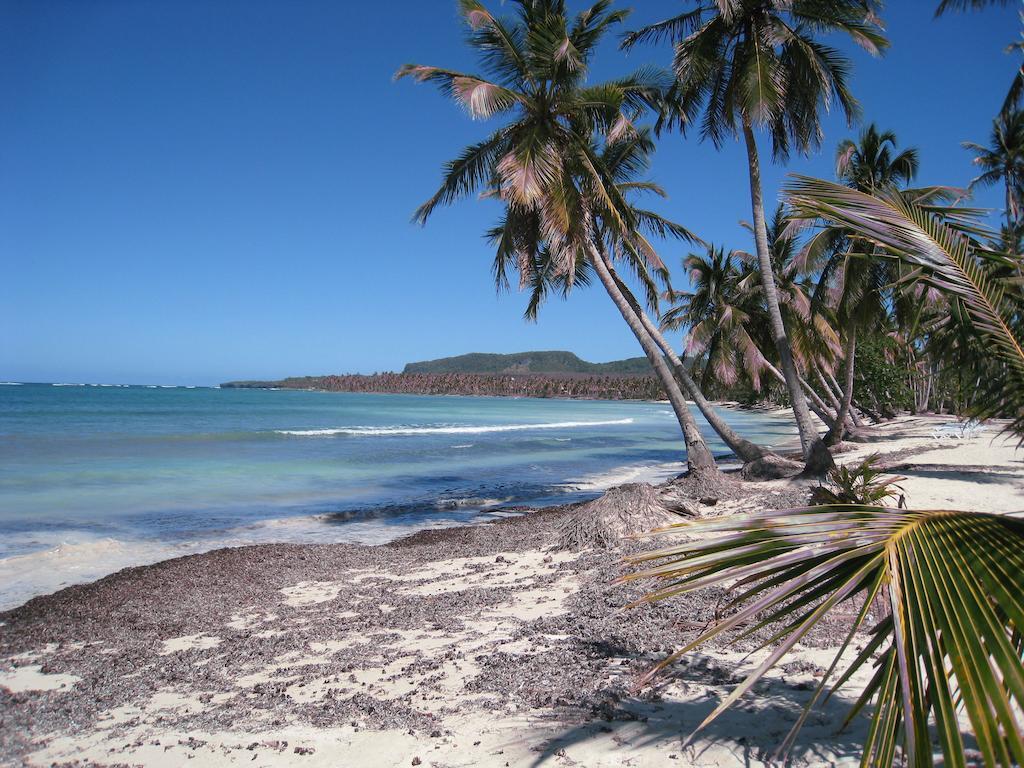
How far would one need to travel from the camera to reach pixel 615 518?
8.44 meters

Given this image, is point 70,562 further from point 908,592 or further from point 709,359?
point 709,359

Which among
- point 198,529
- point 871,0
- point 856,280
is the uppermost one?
point 871,0

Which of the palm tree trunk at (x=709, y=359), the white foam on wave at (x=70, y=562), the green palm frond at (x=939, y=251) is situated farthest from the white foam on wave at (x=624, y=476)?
the green palm frond at (x=939, y=251)

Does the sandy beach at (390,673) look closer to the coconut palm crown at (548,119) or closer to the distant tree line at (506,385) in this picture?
the coconut palm crown at (548,119)

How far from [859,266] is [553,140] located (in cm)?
698

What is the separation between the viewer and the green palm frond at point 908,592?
1.23 metres

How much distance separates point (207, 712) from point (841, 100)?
1491 cm

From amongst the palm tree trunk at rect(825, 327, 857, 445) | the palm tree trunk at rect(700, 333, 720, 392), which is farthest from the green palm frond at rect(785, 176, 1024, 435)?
the palm tree trunk at rect(700, 333, 720, 392)

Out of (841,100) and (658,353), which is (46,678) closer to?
(658,353)

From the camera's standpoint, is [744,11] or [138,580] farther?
[744,11]

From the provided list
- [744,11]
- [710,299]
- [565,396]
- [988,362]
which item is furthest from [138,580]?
[565,396]

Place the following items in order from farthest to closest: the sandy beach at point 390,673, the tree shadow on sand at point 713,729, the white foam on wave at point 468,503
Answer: the white foam on wave at point 468,503 < the sandy beach at point 390,673 < the tree shadow on sand at point 713,729

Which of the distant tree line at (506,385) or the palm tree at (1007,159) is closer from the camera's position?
the palm tree at (1007,159)

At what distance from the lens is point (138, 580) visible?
307 inches
